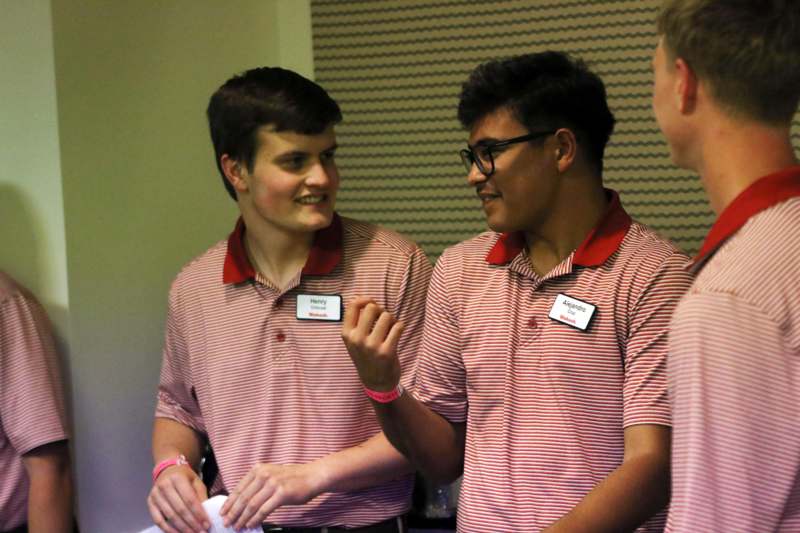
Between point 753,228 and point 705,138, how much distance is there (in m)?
0.19

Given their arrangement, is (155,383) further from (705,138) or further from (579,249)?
(705,138)

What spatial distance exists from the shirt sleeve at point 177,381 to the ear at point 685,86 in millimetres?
1757

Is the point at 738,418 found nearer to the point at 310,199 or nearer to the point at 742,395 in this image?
the point at 742,395

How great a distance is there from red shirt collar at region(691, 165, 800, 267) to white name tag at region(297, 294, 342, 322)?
1357mm

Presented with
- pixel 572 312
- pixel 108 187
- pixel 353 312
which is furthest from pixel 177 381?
pixel 572 312

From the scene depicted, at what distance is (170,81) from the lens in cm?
340

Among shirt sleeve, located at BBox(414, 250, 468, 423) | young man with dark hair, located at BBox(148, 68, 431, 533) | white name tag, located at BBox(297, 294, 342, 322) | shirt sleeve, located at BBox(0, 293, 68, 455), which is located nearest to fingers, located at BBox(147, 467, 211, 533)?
young man with dark hair, located at BBox(148, 68, 431, 533)

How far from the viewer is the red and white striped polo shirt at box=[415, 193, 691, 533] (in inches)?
85.0

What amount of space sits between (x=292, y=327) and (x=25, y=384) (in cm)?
80

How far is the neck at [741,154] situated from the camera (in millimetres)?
1546

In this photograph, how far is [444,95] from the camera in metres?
3.49

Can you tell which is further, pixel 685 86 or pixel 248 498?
pixel 248 498

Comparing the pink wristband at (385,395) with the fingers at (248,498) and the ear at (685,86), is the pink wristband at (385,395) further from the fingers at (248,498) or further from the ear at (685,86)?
the ear at (685,86)

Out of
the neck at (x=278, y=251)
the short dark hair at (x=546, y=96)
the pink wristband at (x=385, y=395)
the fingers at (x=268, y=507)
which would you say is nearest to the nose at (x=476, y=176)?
the short dark hair at (x=546, y=96)
